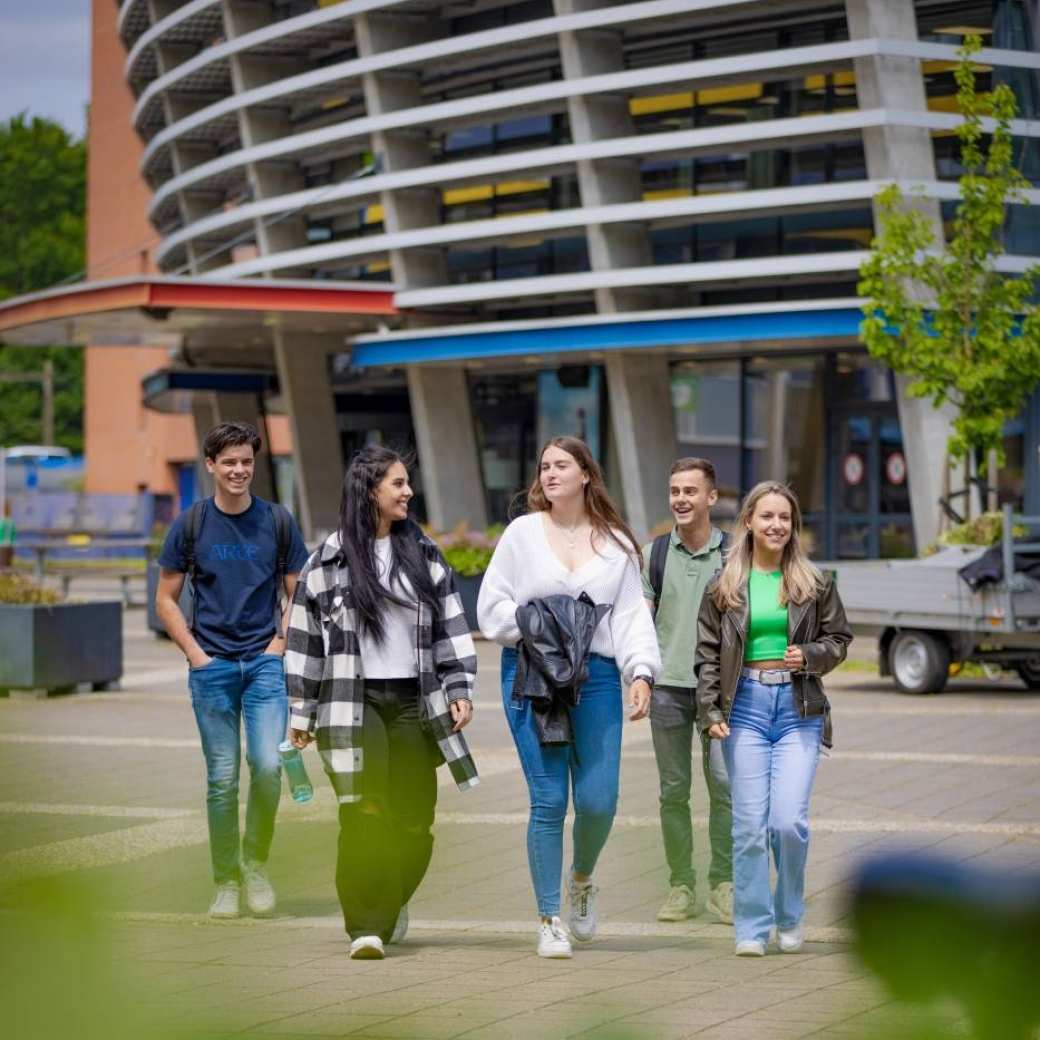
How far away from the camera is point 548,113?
3419 centimetres

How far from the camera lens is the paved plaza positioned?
1206 mm

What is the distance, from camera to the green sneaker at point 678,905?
7.28 meters

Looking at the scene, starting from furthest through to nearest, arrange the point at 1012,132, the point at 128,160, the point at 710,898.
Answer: the point at 128,160 < the point at 1012,132 < the point at 710,898

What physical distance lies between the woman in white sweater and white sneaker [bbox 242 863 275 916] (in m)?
1.18

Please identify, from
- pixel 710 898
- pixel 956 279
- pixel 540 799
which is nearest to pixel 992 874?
pixel 540 799

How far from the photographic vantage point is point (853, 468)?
34.2m

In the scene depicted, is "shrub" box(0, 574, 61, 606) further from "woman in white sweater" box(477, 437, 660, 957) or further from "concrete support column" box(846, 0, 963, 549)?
"concrete support column" box(846, 0, 963, 549)

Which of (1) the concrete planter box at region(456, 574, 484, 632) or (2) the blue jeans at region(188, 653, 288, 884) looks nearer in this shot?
(2) the blue jeans at region(188, 653, 288, 884)

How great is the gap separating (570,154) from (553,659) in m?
26.1

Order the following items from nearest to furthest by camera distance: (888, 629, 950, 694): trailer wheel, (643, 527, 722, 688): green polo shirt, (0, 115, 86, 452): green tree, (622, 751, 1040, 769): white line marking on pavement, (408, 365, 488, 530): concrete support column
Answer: (0, 115, 86, 452): green tree < (643, 527, 722, 688): green polo shirt < (622, 751, 1040, 769): white line marking on pavement < (888, 629, 950, 694): trailer wheel < (408, 365, 488, 530): concrete support column

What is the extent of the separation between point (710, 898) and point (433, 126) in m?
28.7

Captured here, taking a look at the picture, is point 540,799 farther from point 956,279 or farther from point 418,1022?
point 956,279

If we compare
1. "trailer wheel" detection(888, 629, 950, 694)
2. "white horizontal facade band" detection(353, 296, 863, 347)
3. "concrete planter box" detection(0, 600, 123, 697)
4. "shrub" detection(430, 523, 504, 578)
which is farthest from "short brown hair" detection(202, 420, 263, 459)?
"white horizontal facade band" detection(353, 296, 863, 347)

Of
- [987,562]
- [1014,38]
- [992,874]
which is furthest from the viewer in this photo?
[1014,38]
